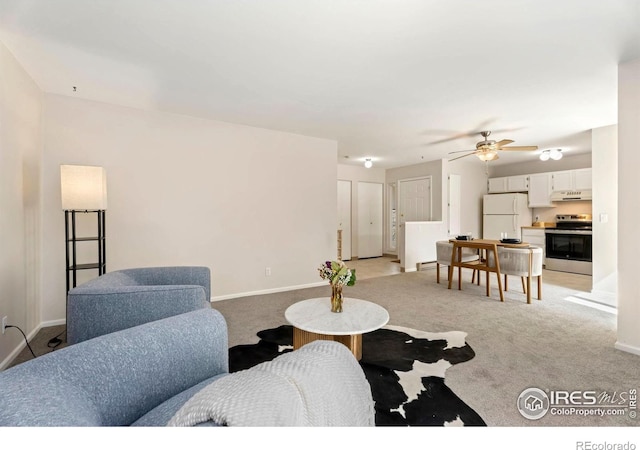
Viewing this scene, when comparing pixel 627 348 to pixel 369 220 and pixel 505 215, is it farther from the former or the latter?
pixel 369 220

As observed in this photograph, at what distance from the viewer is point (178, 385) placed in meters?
1.10

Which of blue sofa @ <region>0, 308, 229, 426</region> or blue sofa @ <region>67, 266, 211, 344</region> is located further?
blue sofa @ <region>67, 266, 211, 344</region>

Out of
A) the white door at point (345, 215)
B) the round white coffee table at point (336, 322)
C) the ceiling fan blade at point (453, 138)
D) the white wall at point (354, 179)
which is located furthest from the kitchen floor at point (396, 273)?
the round white coffee table at point (336, 322)

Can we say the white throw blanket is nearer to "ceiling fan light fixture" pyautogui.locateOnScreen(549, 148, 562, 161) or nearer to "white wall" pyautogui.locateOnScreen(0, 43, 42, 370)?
"white wall" pyautogui.locateOnScreen(0, 43, 42, 370)

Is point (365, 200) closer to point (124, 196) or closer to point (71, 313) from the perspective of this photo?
point (124, 196)

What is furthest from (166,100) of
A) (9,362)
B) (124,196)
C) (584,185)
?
(584,185)

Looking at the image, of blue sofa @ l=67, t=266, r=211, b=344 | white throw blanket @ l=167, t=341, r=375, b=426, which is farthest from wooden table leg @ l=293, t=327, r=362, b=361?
white throw blanket @ l=167, t=341, r=375, b=426

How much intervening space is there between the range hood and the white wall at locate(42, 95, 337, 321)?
16.1ft

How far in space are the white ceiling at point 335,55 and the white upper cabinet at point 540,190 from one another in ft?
8.33

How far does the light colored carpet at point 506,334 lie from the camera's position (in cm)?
181

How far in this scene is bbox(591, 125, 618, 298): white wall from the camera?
3941 mm

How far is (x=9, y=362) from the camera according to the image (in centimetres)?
222

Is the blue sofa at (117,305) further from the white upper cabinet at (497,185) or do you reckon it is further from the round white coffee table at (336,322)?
the white upper cabinet at (497,185)

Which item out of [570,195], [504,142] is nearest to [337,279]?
[504,142]
